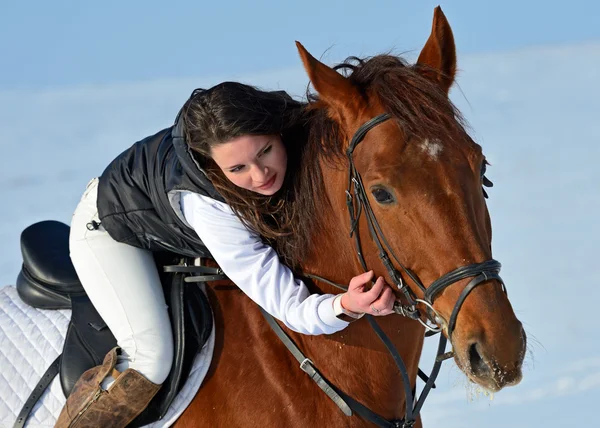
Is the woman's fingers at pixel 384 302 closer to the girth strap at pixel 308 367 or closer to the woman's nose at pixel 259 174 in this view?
the girth strap at pixel 308 367

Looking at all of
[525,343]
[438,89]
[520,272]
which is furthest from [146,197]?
[520,272]

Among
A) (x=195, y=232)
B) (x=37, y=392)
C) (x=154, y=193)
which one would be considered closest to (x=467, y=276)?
(x=195, y=232)

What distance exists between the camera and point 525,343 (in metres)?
2.84

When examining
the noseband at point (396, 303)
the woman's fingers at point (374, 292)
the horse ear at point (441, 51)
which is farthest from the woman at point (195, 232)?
the horse ear at point (441, 51)

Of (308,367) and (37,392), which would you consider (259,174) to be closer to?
(308,367)

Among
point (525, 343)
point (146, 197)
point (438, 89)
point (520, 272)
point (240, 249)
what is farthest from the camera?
point (520, 272)

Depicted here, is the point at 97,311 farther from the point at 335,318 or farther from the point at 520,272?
the point at 520,272

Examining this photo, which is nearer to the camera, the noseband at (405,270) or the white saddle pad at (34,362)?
the noseband at (405,270)

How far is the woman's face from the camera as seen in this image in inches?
132

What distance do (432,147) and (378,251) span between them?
1.48 feet

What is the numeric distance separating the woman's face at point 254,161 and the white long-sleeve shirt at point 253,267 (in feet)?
0.50

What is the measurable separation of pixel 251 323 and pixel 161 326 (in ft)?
1.28

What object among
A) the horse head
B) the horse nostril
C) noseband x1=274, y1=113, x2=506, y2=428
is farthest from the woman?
the horse nostril

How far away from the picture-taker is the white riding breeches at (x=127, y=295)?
3588 millimetres
